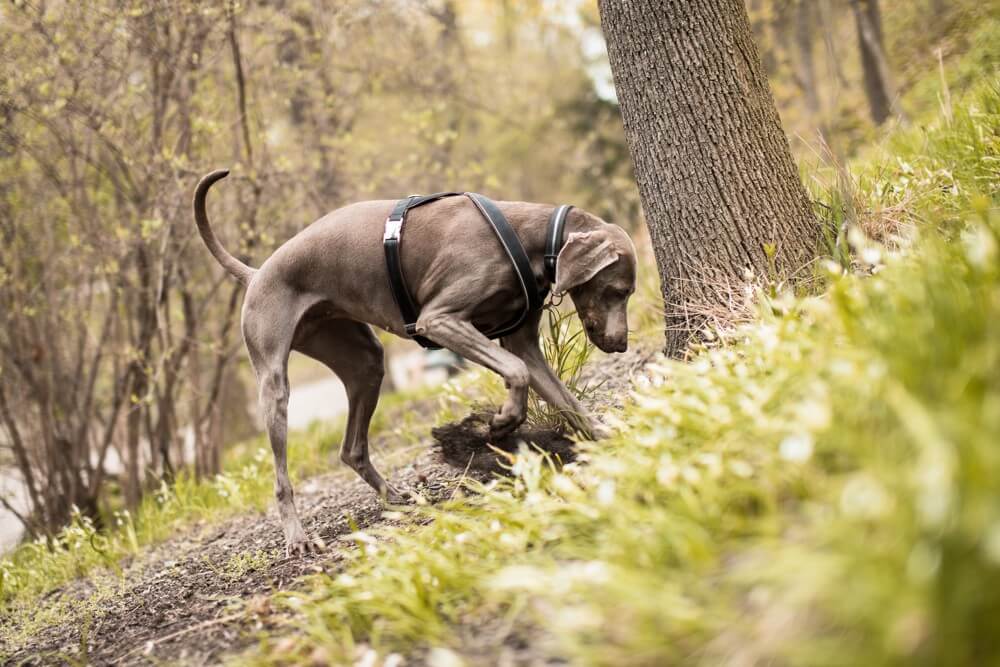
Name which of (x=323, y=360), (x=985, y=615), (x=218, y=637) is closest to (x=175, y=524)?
(x=323, y=360)

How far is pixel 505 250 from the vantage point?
13.2 feet

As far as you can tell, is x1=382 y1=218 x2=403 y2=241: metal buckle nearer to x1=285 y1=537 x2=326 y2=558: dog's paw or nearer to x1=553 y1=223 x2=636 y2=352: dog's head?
x1=553 y1=223 x2=636 y2=352: dog's head

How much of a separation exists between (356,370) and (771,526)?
3530 mm

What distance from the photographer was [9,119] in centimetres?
686

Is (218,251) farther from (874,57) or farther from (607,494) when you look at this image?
(874,57)

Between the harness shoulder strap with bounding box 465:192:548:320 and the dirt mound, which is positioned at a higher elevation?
the harness shoulder strap with bounding box 465:192:548:320

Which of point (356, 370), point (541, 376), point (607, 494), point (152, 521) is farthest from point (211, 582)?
point (152, 521)

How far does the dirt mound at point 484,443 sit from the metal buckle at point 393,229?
3.56ft

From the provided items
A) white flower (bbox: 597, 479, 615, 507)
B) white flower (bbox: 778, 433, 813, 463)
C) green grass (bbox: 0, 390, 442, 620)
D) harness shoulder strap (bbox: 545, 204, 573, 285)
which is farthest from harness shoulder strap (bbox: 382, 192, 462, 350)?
white flower (bbox: 778, 433, 813, 463)

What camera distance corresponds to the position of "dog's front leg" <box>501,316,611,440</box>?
429 centimetres

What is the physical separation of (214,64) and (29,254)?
2.57 meters

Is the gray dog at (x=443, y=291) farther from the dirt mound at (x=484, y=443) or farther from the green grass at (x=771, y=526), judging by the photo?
the green grass at (x=771, y=526)

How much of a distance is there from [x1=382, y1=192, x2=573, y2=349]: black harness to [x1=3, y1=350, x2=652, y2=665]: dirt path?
667 millimetres

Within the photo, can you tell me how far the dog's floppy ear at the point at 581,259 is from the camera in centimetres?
398
